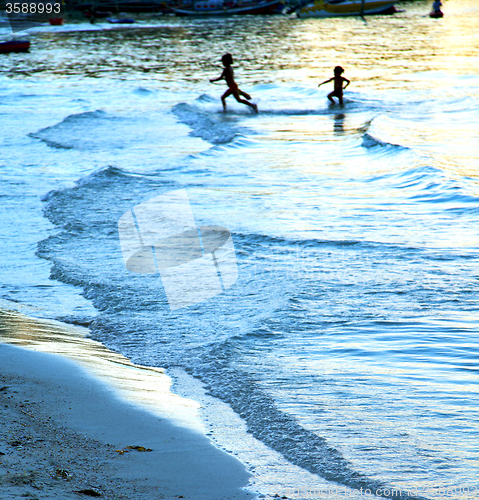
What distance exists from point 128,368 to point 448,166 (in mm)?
7479

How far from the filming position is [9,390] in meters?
3.40

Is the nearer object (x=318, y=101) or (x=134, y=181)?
(x=134, y=181)

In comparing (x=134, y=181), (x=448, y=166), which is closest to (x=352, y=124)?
(x=448, y=166)

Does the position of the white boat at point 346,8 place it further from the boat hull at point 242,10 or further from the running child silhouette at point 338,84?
the running child silhouette at point 338,84

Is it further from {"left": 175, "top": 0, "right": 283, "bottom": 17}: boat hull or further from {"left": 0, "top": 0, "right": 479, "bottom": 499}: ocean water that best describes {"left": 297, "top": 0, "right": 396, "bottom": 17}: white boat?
{"left": 0, "top": 0, "right": 479, "bottom": 499}: ocean water

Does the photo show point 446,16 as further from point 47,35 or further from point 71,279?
point 71,279

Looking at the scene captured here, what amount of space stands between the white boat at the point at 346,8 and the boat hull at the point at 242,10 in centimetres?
352

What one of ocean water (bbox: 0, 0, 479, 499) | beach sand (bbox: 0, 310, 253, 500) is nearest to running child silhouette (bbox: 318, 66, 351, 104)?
ocean water (bbox: 0, 0, 479, 499)

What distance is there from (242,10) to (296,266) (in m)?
66.7

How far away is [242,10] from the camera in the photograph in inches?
2640

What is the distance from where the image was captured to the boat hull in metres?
66.6

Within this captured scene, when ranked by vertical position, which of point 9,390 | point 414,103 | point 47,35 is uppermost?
point 47,35

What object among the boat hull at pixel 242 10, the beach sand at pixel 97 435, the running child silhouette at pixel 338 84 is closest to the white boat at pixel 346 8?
the boat hull at pixel 242 10

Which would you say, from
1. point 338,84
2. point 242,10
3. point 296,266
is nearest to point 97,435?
point 296,266
